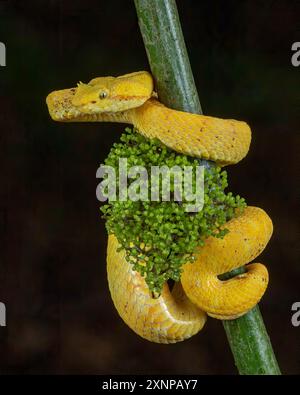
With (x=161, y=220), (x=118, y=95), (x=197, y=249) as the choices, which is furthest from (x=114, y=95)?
(x=197, y=249)

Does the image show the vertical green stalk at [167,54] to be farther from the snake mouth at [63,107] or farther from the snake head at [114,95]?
the snake mouth at [63,107]

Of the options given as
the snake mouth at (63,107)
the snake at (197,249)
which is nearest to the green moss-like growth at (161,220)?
the snake at (197,249)

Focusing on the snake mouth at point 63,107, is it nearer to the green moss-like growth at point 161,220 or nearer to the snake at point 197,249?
the snake at point 197,249

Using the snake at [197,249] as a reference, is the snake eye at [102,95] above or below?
above

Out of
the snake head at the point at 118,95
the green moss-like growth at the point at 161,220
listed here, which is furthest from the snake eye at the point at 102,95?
the green moss-like growth at the point at 161,220

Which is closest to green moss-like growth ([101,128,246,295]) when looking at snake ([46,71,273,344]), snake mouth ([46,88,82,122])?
snake ([46,71,273,344])

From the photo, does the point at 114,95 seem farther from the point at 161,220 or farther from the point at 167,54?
the point at 161,220
